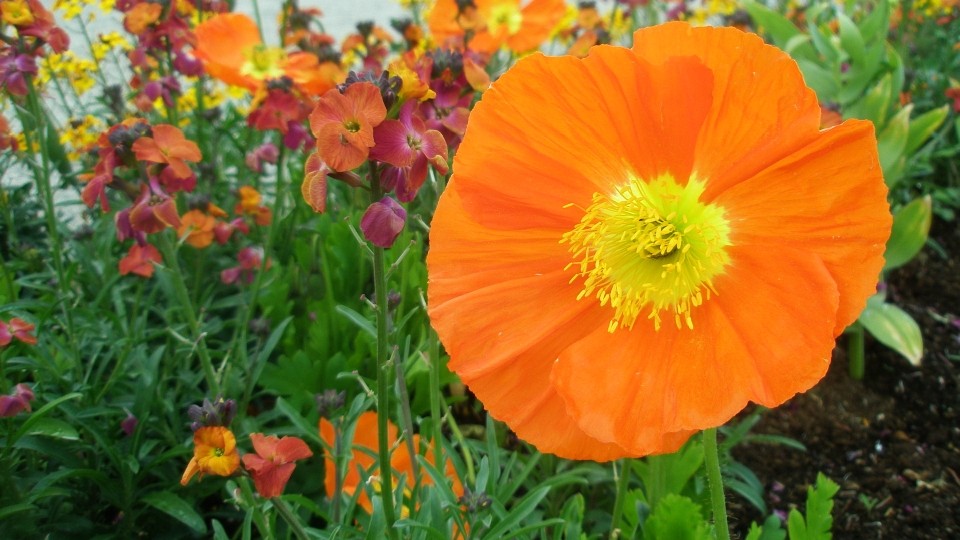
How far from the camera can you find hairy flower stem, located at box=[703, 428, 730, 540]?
99 cm

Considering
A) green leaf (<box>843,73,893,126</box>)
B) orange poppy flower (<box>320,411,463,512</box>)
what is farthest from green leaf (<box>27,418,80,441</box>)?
green leaf (<box>843,73,893,126</box>)

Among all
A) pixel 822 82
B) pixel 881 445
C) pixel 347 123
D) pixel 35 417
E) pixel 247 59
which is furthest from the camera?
pixel 822 82

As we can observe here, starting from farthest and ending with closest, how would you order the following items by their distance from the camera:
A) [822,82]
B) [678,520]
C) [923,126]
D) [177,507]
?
[822,82]
[923,126]
[177,507]
[678,520]

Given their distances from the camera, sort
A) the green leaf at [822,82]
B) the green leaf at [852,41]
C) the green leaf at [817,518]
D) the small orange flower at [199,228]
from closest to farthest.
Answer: the green leaf at [817,518] < the small orange flower at [199,228] < the green leaf at [852,41] < the green leaf at [822,82]

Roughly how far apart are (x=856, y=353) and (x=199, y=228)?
183 cm

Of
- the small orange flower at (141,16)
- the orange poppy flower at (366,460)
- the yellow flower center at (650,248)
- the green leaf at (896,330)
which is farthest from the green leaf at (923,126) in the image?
the small orange flower at (141,16)

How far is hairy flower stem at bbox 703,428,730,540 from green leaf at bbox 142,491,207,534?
1.03 m

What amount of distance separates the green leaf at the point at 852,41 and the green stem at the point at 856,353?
90 centimetres

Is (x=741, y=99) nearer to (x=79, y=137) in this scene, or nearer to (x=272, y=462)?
(x=272, y=462)

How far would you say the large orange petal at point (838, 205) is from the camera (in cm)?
92

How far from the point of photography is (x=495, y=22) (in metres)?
3.13

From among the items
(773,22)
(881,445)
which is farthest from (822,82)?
(881,445)

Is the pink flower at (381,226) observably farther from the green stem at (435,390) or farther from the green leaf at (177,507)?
the green leaf at (177,507)

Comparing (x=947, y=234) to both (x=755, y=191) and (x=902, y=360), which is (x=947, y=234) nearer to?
(x=902, y=360)
